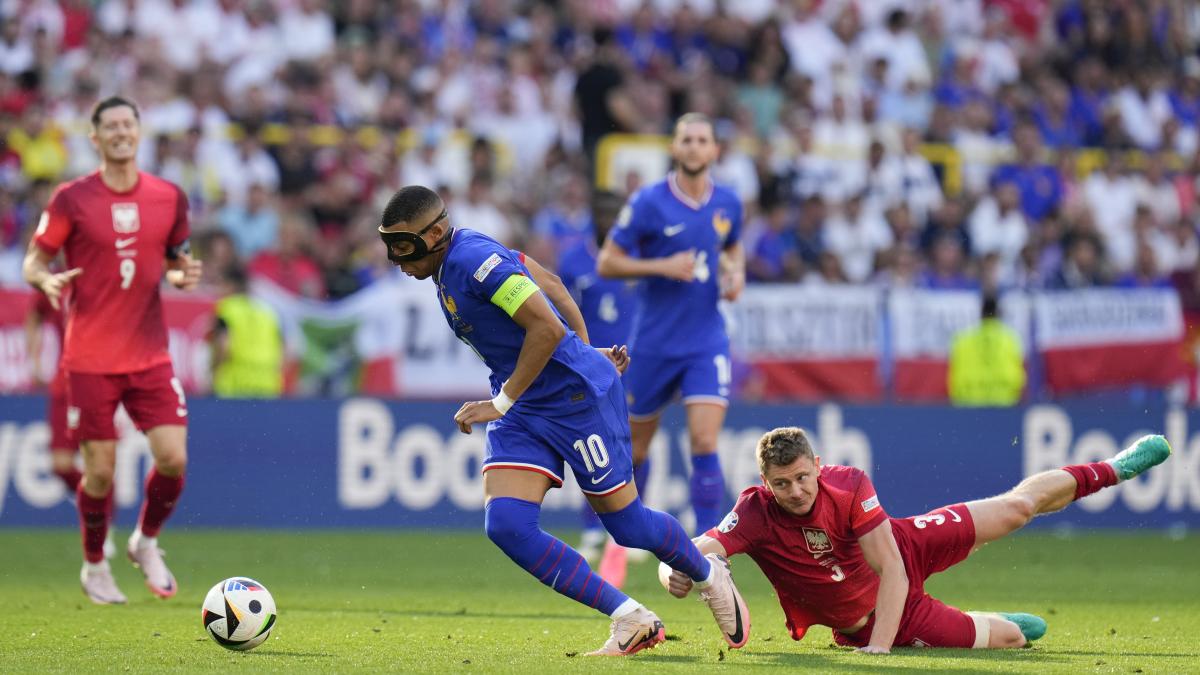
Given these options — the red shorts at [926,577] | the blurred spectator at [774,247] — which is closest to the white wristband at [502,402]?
the red shorts at [926,577]

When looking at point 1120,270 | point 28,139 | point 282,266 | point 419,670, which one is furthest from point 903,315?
point 419,670

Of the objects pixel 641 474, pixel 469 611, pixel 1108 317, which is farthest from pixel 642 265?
pixel 1108 317

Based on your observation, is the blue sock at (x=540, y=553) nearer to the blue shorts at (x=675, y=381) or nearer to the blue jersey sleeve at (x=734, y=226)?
A: the blue shorts at (x=675, y=381)

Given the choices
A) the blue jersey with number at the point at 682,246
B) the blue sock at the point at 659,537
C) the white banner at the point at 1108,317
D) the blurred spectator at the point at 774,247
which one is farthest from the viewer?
the blurred spectator at the point at 774,247

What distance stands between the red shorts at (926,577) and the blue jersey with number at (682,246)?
9.82 feet

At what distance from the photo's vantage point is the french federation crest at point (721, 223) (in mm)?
10953

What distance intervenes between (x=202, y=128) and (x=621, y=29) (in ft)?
18.2

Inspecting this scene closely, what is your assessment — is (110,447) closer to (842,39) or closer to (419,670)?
(419,670)

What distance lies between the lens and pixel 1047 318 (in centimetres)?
1706

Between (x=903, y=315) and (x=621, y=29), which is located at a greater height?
(x=621, y=29)

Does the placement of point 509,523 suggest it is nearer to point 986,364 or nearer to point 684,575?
point 684,575

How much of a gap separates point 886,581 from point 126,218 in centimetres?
490

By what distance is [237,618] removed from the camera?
300 inches

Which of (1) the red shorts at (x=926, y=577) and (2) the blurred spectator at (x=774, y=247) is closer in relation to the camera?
(1) the red shorts at (x=926, y=577)
